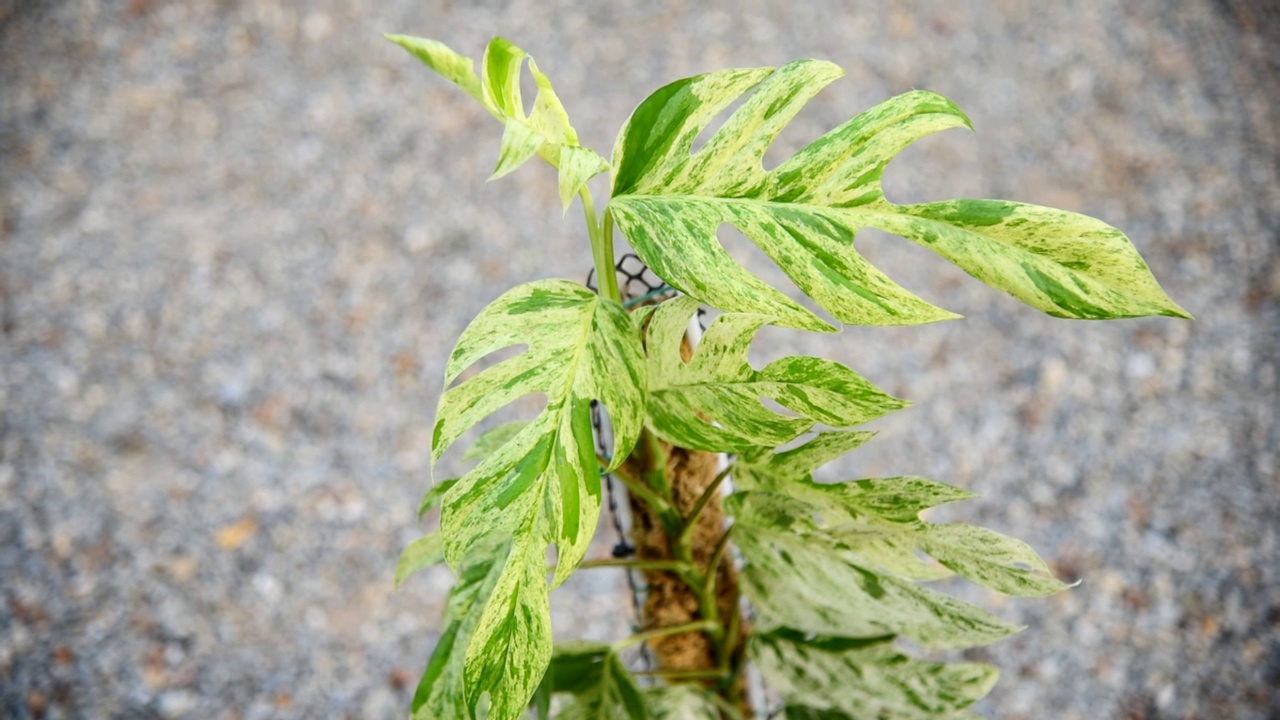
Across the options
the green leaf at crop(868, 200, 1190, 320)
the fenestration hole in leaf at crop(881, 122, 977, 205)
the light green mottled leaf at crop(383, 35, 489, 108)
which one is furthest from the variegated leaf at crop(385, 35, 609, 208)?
the fenestration hole in leaf at crop(881, 122, 977, 205)

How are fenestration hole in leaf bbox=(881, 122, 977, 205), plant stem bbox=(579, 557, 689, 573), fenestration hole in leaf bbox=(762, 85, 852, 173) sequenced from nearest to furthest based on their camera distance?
plant stem bbox=(579, 557, 689, 573)
fenestration hole in leaf bbox=(881, 122, 977, 205)
fenestration hole in leaf bbox=(762, 85, 852, 173)

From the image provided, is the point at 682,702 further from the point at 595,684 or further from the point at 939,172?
the point at 939,172

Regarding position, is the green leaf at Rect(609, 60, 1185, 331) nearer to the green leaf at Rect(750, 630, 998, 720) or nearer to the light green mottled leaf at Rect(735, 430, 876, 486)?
the light green mottled leaf at Rect(735, 430, 876, 486)

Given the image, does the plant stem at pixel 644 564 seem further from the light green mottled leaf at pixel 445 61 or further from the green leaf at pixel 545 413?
the light green mottled leaf at pixel 445 61

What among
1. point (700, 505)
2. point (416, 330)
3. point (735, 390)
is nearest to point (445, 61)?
point (735, 390)

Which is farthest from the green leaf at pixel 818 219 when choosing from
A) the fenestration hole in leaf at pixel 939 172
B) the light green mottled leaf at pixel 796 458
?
the fenestration hole in leaf at pixel 939 172

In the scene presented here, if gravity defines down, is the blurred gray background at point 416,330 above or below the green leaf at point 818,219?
above

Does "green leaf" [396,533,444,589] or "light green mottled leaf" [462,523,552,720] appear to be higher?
"green leaf" [396,533,444,589]

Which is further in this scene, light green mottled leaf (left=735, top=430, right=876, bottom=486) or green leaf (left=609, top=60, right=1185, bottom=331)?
light green mottled leaf (left=735, top=430, right=876, bottom=486)
